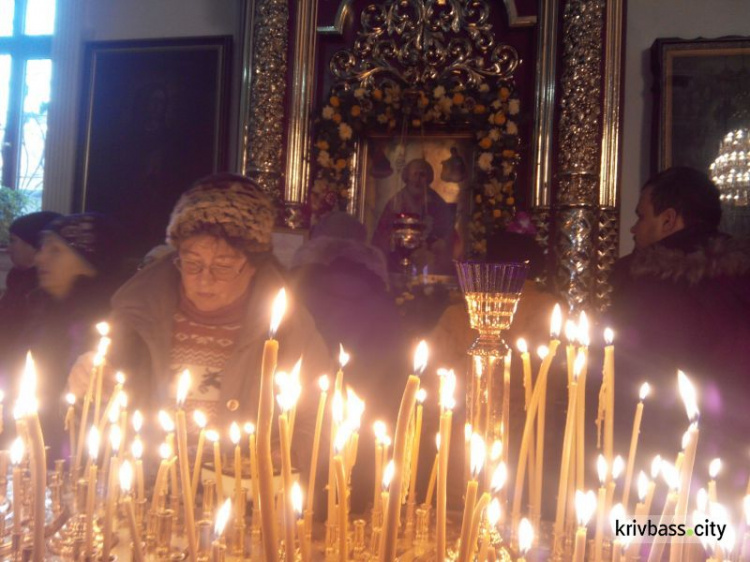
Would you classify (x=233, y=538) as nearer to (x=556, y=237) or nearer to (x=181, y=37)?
(x=556, y=237)

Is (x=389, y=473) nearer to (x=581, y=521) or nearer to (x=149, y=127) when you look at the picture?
(x=581, y=521)

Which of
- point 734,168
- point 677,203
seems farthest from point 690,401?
point 734,168

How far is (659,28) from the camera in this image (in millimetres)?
5203

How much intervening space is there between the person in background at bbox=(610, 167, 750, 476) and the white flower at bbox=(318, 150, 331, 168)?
130 inches

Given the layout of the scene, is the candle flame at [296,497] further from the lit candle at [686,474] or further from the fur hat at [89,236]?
the fur hat at [89,236]

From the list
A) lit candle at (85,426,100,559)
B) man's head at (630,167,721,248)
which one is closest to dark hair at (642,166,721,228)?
man's head at (630,167,721,248)

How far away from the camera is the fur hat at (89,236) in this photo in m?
3.15

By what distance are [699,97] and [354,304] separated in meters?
3.70

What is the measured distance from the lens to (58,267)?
306 cm

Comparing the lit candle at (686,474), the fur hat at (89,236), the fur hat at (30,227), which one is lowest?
the lit candle at (686,474)

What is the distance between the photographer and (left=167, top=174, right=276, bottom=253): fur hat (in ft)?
7.61

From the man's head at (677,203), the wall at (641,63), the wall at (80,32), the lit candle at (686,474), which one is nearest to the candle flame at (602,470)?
the lit candle at (686,474)

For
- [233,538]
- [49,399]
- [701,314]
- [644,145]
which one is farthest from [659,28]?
[233,538]

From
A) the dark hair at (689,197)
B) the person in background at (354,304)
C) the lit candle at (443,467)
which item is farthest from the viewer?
the dark hair at (689,197)
